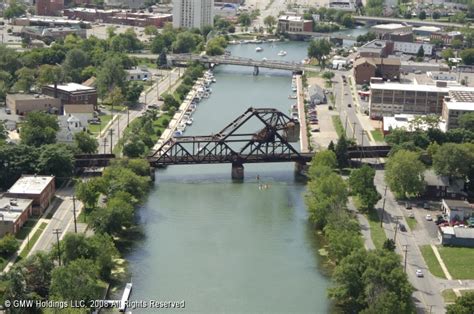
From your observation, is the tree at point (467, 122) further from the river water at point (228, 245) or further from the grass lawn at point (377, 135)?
the river water at point (228, 245)

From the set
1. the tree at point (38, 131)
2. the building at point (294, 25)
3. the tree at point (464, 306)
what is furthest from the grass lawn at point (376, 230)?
the building at point (294, 25)

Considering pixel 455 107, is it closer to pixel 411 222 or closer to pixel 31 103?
pixel 411 222

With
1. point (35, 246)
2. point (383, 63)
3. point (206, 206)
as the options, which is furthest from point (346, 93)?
point (35, 246)

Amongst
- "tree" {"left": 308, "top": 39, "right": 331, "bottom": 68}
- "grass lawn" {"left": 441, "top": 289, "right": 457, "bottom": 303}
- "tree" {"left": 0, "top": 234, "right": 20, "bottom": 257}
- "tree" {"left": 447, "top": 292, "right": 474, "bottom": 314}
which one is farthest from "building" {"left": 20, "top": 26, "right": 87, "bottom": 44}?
"tree" {"left": 447, "top": 292, "right": 474, "bottom": 314}

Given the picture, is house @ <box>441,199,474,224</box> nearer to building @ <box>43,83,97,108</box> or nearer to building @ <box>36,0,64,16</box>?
building @ <box>43,83,97,108</box>

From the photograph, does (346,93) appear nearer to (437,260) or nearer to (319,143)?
(319,143)

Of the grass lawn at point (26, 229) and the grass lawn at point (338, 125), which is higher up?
the grass lawn at point (338, 125)
